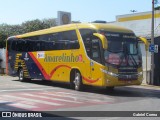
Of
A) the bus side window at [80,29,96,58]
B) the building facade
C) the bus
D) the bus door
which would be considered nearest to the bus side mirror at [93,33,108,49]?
the bus

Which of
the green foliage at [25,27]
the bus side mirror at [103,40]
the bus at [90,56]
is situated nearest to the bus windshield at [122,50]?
the bus at [90,56]

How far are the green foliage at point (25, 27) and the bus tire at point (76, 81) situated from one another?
166 feet

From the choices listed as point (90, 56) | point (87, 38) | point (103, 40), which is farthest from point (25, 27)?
point (103, 40)

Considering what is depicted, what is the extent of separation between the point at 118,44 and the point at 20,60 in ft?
32.2

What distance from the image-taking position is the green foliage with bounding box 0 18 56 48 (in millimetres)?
71306

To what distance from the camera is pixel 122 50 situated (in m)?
18.1

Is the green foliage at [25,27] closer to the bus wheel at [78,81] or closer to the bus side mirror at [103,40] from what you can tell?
the bus wheel at [78,81]

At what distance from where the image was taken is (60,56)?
21.1 m

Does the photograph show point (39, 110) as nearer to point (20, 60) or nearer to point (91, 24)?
point (91, 24)

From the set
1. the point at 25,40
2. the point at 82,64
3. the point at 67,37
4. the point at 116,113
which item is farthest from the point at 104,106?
the point at 25,40

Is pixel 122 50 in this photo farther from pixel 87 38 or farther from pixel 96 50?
pixel 87 38

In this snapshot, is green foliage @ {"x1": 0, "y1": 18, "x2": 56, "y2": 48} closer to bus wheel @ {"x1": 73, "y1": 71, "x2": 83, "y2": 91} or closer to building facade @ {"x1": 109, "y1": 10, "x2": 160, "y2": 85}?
Answer: building facade @ {"x1": 109, "y1": 10, "x2": 160, "y2": 85}

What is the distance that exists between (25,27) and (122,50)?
5668 cm

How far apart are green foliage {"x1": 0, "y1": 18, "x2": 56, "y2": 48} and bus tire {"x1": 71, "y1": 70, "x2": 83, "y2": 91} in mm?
50505
